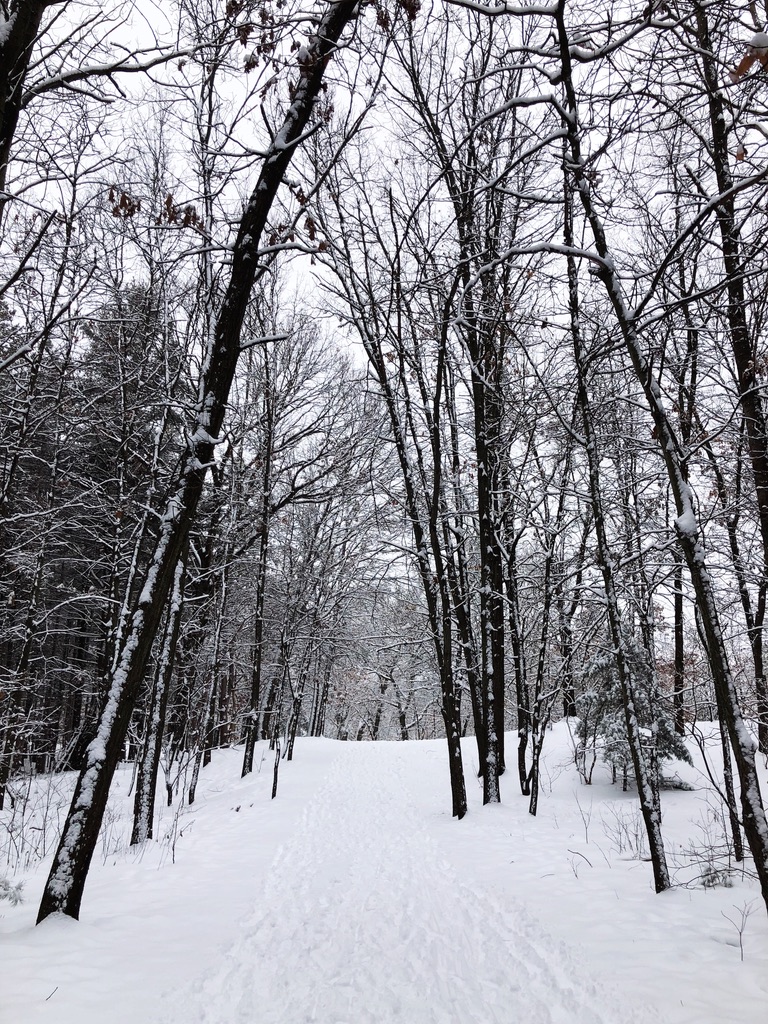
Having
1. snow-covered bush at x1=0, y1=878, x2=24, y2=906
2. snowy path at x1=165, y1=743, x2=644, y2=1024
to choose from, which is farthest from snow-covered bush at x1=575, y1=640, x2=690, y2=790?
snow-covered bush at x1=0, y1=878, x2=24, y2=906

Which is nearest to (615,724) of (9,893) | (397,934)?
(397,934)

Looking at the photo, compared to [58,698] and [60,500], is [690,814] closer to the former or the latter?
[60,500]

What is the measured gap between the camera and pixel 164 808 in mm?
12430

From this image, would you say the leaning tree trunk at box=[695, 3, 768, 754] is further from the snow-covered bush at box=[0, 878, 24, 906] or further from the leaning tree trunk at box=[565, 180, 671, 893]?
the snow-covered bush at box=[0, 878, 24, 906]

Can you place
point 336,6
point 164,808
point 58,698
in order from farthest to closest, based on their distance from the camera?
point 58,698, point 164,808, point 336,6

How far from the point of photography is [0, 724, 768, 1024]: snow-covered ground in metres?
3.41

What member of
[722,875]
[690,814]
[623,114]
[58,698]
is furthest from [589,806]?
[58,698]

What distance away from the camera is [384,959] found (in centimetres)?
423

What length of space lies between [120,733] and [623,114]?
6599 millimetres

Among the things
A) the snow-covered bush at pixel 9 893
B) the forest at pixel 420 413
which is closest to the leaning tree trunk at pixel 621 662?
the forest at pixel 420 413

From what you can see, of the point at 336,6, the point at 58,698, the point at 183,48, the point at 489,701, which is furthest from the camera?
the point at 58,698

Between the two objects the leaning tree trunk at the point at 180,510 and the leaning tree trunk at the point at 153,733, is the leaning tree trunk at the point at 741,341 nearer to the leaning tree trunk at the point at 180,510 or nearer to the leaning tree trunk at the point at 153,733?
the leaning tree trunk at the point at 180,510

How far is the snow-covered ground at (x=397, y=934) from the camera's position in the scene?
11.2ft

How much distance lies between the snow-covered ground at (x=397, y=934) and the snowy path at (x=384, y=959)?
2 centimetres
